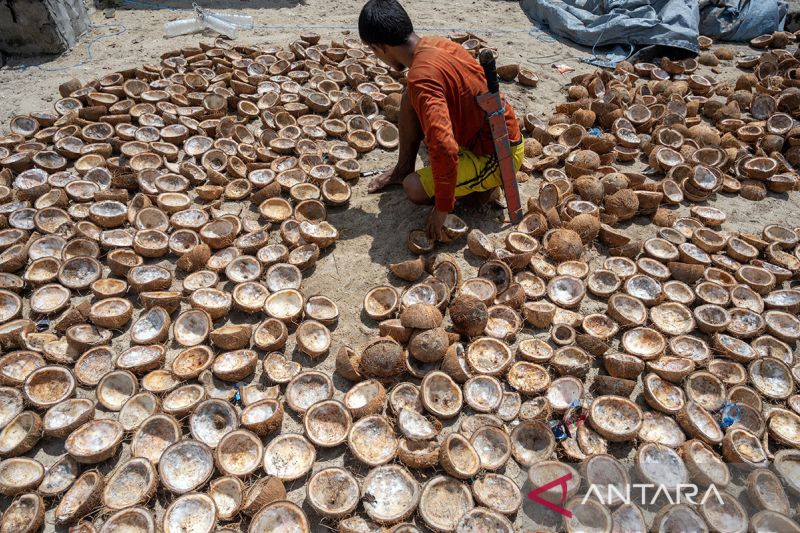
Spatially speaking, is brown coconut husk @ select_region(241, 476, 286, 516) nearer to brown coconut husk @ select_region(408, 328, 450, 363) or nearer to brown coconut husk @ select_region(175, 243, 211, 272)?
brown coconut husk @ select_region(408, 328, 450, 363)

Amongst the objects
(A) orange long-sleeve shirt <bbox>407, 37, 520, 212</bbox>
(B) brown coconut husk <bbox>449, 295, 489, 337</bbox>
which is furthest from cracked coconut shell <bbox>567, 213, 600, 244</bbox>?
(B) brown coconut husk <bbox>449, 295, 489, 337</bbox>

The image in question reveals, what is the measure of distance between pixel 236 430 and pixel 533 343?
228 centimetres

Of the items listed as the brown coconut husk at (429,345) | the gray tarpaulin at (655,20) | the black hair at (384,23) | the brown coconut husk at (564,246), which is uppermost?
the black hair at (384,23)

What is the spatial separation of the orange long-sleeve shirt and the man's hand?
95mm

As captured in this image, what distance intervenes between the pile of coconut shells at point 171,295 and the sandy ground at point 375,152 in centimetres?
14

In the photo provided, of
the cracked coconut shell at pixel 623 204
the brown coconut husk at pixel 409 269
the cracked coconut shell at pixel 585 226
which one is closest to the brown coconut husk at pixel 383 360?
the brown coconut husk at pixel 409 269

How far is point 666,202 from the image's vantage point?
518 centimetres

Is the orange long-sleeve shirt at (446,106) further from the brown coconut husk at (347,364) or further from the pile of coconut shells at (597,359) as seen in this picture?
the brown coconut husk at (347,364)

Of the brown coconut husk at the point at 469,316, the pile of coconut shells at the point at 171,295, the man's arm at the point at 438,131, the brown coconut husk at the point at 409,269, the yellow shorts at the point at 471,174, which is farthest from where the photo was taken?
the yellow shorts at the point at 471,174

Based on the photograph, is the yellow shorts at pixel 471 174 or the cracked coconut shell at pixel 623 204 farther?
the cracked coconut shell at pixel 623 204

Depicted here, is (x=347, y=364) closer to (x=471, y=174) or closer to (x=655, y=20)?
(x=471, y=174)

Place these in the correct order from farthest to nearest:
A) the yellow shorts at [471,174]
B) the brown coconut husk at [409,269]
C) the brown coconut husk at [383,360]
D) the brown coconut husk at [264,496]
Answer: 1. the yellow shorts at [471,174]
2. the brown coconut husk at [409,269]
3. the brown coconut husk at [383,360]
4. the brown coconut husk at [264,496]

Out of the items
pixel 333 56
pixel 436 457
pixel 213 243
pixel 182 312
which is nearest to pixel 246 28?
pixel 333 56

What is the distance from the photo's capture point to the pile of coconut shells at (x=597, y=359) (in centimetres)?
292
